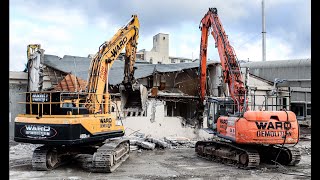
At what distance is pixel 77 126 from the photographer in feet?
36.8

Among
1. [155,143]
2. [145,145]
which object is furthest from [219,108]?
[155,143]

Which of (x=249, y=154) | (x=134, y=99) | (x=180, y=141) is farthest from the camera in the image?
(x=134, y=99)

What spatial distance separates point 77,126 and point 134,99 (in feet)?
29.0

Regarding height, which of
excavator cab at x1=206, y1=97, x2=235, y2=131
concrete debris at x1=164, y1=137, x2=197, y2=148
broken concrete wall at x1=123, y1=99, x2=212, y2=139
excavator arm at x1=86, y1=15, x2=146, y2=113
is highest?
excavator arm at x1=86, y1=15, x2=146, y2=113

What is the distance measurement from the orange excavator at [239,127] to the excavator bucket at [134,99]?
465 centimetres

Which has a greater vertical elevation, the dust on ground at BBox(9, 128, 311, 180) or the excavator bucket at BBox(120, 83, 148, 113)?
the excavator bucket at BBox(120, 83, 148, 113)

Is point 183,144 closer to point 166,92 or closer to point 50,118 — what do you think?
point 166,92

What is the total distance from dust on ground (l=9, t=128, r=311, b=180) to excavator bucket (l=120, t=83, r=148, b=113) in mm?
4625

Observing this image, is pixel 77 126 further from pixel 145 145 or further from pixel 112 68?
pixel 112 68

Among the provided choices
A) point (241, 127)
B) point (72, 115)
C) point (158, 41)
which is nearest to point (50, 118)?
point (72, 115)

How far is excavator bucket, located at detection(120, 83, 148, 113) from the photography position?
1932 cm

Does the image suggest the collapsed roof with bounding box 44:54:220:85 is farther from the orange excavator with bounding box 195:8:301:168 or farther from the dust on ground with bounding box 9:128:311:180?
the dust on ground with bounding box 9:128:311:180

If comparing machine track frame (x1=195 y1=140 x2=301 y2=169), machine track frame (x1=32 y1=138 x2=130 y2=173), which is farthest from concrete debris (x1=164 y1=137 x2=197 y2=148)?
machine track frame (x1=32 y1=138 x2=130 y2=173)
